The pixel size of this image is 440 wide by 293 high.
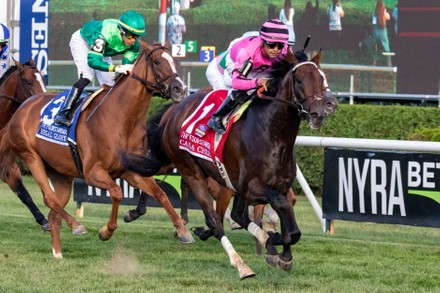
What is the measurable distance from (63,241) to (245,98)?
8.20 feet

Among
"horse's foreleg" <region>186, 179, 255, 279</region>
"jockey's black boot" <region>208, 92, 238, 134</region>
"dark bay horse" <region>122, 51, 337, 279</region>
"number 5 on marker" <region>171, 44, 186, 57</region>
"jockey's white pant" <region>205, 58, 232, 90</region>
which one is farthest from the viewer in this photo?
"number 5 on marker" <region>171, 44, 186, 57</region>

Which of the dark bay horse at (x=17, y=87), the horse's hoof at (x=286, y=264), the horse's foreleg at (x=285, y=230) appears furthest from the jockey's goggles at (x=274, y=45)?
the dark bay horse at (x=17, y=87)

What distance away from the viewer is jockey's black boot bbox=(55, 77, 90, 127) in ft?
27.6

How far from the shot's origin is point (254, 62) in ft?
23.8

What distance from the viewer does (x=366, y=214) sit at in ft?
31.9

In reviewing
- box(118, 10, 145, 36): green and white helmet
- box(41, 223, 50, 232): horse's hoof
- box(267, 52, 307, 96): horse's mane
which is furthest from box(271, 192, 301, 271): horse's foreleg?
box(41, 223, 50, 232): horse's hoof

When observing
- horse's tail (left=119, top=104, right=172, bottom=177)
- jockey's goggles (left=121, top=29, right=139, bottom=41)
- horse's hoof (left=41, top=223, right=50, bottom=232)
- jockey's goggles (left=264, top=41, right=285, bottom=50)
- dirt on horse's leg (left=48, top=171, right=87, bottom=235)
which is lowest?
horse's hoof (left=41, top=223, right=50, bottom=232)

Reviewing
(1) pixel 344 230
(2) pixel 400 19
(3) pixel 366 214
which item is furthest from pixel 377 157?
(2) pixel 400 19

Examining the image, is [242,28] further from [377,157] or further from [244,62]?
[244,62]

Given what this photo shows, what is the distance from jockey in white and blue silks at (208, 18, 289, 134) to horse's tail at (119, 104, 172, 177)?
0.89 m

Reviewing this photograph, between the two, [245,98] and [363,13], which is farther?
[363,13]

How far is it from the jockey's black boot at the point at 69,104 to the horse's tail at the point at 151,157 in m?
0.58

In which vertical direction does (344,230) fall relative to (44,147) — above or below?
below

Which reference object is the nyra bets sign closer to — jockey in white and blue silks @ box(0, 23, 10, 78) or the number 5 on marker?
the number 5 on marker
